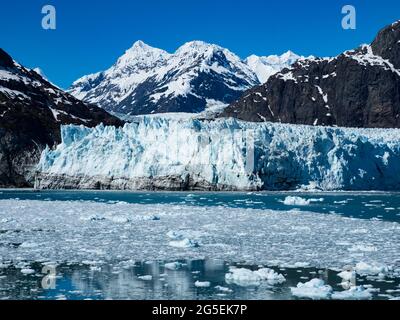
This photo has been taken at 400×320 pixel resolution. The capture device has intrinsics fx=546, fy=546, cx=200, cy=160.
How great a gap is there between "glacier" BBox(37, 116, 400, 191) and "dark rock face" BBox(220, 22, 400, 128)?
198 feet

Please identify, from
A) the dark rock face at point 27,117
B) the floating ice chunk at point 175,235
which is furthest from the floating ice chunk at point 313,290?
the dark rock face at point 27,117

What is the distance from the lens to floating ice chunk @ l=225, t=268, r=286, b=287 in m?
10.1

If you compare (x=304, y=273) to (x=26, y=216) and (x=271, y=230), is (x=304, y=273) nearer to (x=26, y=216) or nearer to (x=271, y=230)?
(x=271, y=230)

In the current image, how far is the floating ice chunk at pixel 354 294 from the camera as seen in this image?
29.4 feet

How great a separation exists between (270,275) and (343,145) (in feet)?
120

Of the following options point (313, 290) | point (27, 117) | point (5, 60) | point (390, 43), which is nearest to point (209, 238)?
point (313, 290)

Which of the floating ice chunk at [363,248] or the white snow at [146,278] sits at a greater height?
the floating ice chunk at [363,248]

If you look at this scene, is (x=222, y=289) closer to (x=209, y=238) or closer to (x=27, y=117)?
(x=209, y=238)

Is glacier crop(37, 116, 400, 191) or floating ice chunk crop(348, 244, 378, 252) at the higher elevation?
glacier crop(37, 116, 400, 191)

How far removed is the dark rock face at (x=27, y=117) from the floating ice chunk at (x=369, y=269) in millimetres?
57237

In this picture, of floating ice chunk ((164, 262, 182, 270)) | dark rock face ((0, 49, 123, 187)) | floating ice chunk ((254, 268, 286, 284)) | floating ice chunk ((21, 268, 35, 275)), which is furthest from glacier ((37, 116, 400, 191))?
floating ice chunk ((21, 268, 35, 275))

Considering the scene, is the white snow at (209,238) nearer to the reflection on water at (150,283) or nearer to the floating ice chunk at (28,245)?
the floating ice chunk at (28,245)

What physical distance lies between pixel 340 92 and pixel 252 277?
356 feet

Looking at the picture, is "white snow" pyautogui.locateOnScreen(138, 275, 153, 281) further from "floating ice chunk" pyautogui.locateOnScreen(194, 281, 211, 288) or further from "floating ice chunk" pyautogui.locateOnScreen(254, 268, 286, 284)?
"floating ice chunk" pyautogui.locateOnScreen(254, 268, 286, 284)
